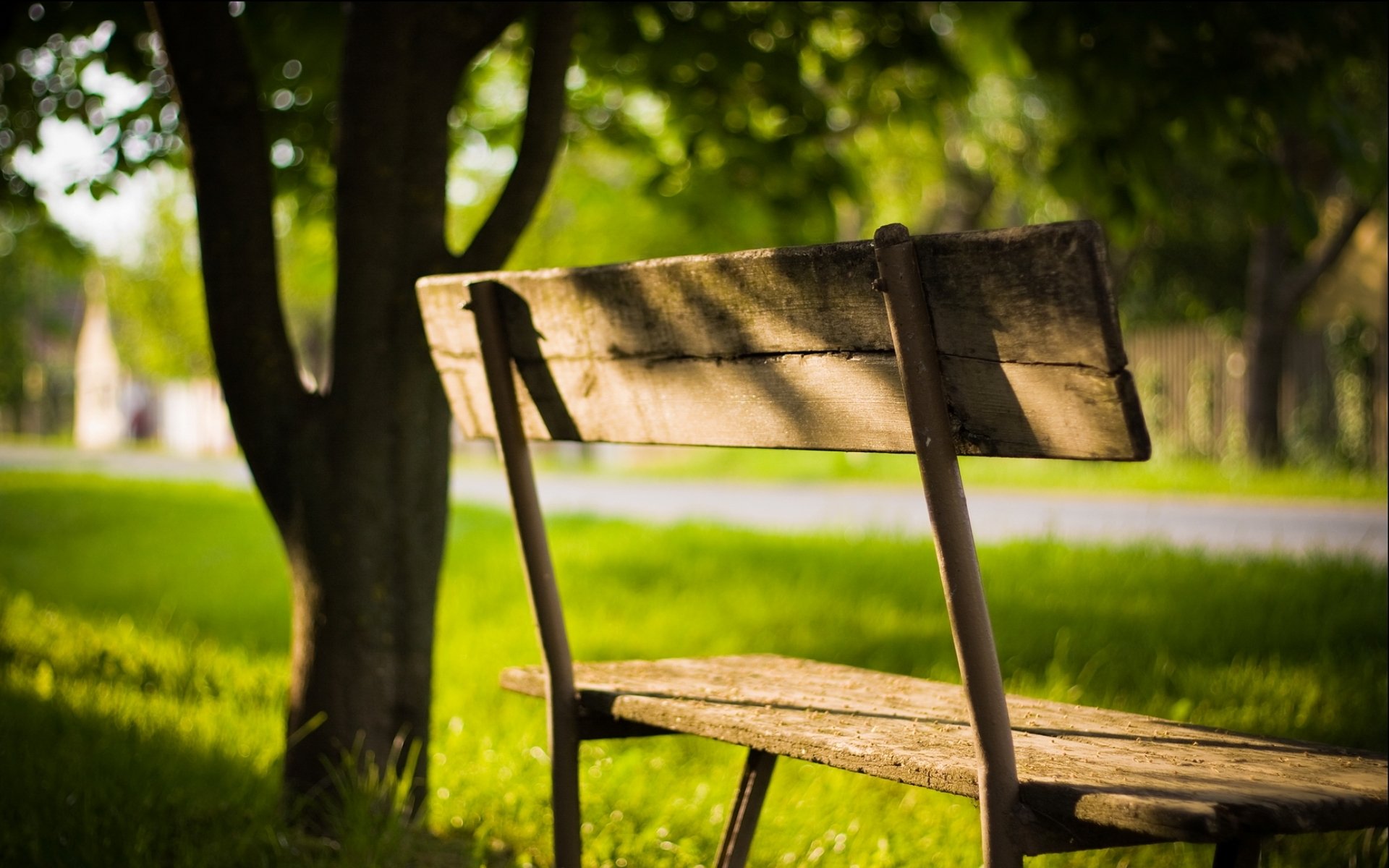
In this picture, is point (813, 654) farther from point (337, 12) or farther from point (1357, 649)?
point (337, 12)

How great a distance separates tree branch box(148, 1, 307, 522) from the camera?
3244 mm

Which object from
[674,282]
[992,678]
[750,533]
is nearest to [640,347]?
[674,282]

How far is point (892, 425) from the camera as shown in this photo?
180cm

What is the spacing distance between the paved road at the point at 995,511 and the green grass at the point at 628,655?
1.14 meters

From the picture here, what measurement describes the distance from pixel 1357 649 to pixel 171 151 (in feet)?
17.3

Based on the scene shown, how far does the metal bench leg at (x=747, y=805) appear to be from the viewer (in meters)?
2.71

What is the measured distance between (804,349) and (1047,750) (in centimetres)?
64

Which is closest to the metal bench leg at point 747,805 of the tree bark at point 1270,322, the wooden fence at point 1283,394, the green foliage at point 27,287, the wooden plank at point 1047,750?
the wooden plank at point 1047,750

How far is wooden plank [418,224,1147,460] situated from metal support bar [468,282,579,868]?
4 centimetres

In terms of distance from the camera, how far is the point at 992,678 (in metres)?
1.67

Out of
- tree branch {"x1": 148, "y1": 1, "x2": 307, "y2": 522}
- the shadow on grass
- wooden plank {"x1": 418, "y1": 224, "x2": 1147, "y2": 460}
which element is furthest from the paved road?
wooden plank {"x1": 418, "y1": 224, "x2": 1147, "y2": 460}

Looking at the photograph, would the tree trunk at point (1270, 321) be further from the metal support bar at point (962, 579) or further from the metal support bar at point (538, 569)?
the metal support bar at point (962, 579)

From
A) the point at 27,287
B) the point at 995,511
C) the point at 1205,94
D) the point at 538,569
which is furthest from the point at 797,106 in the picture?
the point at 27,287

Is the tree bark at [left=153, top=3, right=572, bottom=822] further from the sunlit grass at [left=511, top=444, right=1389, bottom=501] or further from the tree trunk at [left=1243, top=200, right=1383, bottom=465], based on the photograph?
the tree trunk at [left=1243, top=200, right=1383, bottom=465]
